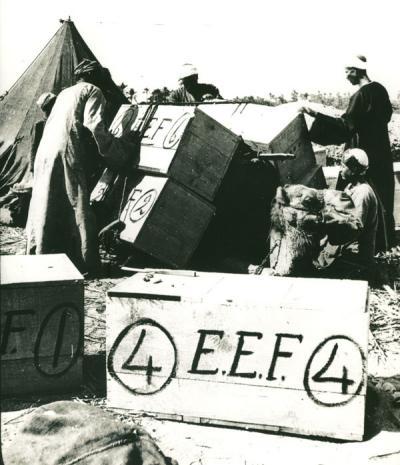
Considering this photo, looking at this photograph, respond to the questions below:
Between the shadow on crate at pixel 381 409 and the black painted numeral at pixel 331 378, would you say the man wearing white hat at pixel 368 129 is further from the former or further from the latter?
the black painted numeral at pixel 331 378

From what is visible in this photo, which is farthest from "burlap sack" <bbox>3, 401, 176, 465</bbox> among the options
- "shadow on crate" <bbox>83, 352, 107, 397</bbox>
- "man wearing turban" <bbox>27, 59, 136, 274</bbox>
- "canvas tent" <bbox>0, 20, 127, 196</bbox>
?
"canvas tent" <bbox>0, 20, 127, 196</bbox>

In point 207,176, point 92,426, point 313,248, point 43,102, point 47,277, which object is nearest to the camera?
point 92,426

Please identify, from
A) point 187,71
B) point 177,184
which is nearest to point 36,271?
point 177,184

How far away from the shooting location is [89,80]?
21.2 feet

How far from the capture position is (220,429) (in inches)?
151

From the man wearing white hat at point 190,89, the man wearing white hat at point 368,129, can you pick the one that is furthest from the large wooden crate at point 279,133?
the man wearing white hat at point 190,89

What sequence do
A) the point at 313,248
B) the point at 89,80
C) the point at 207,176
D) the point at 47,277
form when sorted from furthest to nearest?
the point at 89,80
the point at 207,176
the point at 313,248
the point at 47,277

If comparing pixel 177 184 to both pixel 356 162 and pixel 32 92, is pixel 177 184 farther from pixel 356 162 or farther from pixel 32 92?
pixel 32 92

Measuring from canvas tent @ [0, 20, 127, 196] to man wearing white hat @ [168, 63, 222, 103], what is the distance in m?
1.23

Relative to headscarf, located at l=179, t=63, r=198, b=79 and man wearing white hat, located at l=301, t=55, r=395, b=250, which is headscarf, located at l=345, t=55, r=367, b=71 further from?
headscarf, located at l=179, t=63, r=198, b=79

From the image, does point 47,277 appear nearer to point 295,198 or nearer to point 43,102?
point 295,198

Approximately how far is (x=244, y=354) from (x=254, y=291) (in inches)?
14.8

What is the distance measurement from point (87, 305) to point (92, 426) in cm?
231

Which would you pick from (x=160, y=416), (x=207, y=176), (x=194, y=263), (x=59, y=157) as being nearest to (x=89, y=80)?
(x=59, y=157)
